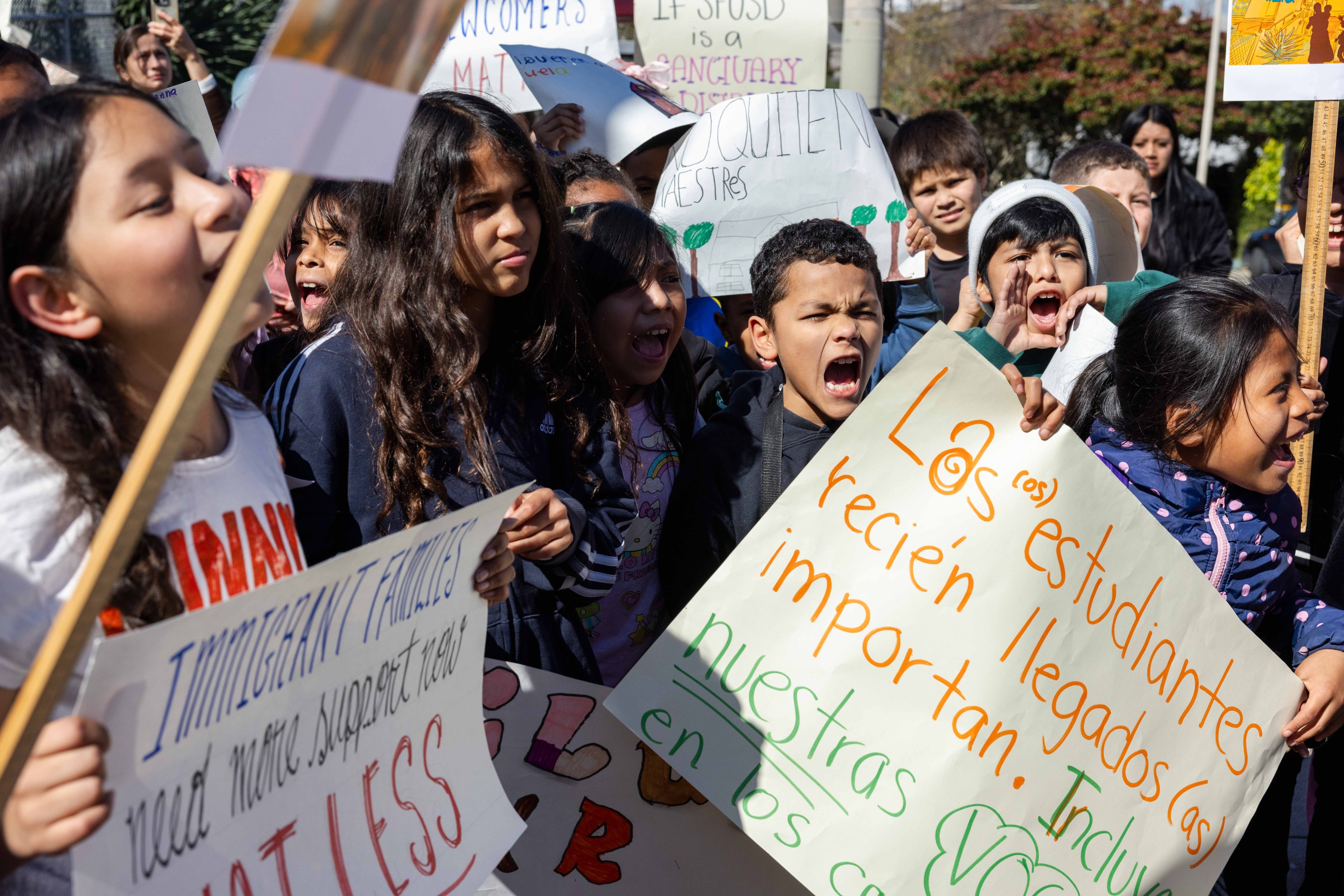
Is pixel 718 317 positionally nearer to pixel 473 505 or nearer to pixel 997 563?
pixel 997 563

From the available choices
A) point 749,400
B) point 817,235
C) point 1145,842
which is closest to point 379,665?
point 749,400

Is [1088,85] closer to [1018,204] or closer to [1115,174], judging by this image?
[1115,174]

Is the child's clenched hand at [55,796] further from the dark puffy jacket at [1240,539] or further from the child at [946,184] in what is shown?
the child at [946,184]

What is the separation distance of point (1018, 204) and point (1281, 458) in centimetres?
115

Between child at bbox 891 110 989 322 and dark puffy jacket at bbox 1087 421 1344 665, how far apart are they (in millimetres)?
1767

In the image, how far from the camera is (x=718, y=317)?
11.3 ft

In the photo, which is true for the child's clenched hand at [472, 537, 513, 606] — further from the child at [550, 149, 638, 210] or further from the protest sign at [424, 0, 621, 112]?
the protest sign at [424, 0, 621, 112]

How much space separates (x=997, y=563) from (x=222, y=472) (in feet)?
3.75

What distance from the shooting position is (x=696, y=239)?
10.3 ft

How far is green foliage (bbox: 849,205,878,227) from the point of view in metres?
3.17

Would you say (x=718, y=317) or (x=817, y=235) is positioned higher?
(x=817, y=235)

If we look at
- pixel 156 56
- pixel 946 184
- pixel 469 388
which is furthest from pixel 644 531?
pixel 156 56

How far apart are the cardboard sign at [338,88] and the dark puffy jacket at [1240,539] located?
1.59 m

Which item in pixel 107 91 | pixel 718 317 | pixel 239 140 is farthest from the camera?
pixel 718 317
